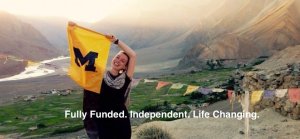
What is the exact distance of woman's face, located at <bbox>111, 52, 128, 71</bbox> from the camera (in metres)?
7.32

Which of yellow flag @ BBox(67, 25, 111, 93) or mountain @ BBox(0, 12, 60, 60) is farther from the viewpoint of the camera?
mountain @ BBox(0, 12, 60, 60)

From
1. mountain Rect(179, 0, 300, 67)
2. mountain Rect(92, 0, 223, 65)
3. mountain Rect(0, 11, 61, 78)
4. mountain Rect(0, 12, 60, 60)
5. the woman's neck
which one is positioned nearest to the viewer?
the woman's neck

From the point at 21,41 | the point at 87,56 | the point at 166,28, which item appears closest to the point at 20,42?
the point at 21,41

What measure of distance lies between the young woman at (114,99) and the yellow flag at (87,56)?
0.83ft

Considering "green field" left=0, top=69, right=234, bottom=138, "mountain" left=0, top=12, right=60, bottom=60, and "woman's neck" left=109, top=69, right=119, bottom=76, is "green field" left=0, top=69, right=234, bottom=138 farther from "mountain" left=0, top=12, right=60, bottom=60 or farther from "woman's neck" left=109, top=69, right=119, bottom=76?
"mountain" left=0, top=12, right=60, bottom=60

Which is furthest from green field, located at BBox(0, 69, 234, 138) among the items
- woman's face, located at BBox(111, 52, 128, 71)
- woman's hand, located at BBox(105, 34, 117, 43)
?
woman's face, located at BBox(111, 52, 128, 71)

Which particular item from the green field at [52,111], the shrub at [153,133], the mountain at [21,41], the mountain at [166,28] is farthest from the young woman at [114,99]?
the mountain at [166,28]

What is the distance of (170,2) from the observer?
199000 mm

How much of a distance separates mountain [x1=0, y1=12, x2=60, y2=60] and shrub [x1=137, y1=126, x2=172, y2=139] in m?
110

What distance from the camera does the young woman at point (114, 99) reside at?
7305 mm

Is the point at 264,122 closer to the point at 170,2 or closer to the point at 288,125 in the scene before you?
the point at 288,125

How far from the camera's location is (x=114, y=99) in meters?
7.35

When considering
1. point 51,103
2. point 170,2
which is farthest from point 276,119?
point 170,2

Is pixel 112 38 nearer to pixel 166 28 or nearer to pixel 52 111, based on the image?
pixel 52 111
